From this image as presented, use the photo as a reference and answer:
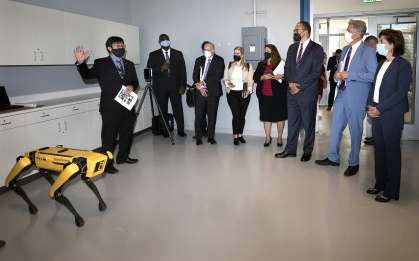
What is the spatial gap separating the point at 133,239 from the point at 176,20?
5.29 metres

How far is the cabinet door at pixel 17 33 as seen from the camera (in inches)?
162

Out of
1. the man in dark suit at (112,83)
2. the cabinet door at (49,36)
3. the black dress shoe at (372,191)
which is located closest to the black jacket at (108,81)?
the man in dark suit at (112,83)

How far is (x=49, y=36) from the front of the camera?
4.76m

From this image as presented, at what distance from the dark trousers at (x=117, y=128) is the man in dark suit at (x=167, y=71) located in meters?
1.76

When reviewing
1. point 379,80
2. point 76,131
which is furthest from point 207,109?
point 379,80

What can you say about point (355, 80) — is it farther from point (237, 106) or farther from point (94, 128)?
point (94, 128)

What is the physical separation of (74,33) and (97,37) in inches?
21.5

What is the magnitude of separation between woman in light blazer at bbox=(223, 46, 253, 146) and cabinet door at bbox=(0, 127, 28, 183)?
10.5 ft

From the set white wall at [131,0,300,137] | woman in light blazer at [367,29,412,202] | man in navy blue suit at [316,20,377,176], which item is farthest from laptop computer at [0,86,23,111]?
woman in light blazer at [367,29,412,202]

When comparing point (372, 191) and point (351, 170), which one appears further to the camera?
point (351, 170)

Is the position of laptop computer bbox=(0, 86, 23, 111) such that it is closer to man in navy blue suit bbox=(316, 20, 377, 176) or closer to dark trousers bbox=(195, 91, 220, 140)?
dark trousers bbox=(195, 91, 220, 140)

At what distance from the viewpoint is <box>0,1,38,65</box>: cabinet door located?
13.5 ft

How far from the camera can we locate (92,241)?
284 cm

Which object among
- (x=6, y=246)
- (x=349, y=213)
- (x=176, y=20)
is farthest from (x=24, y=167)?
(x=176, y=20)
